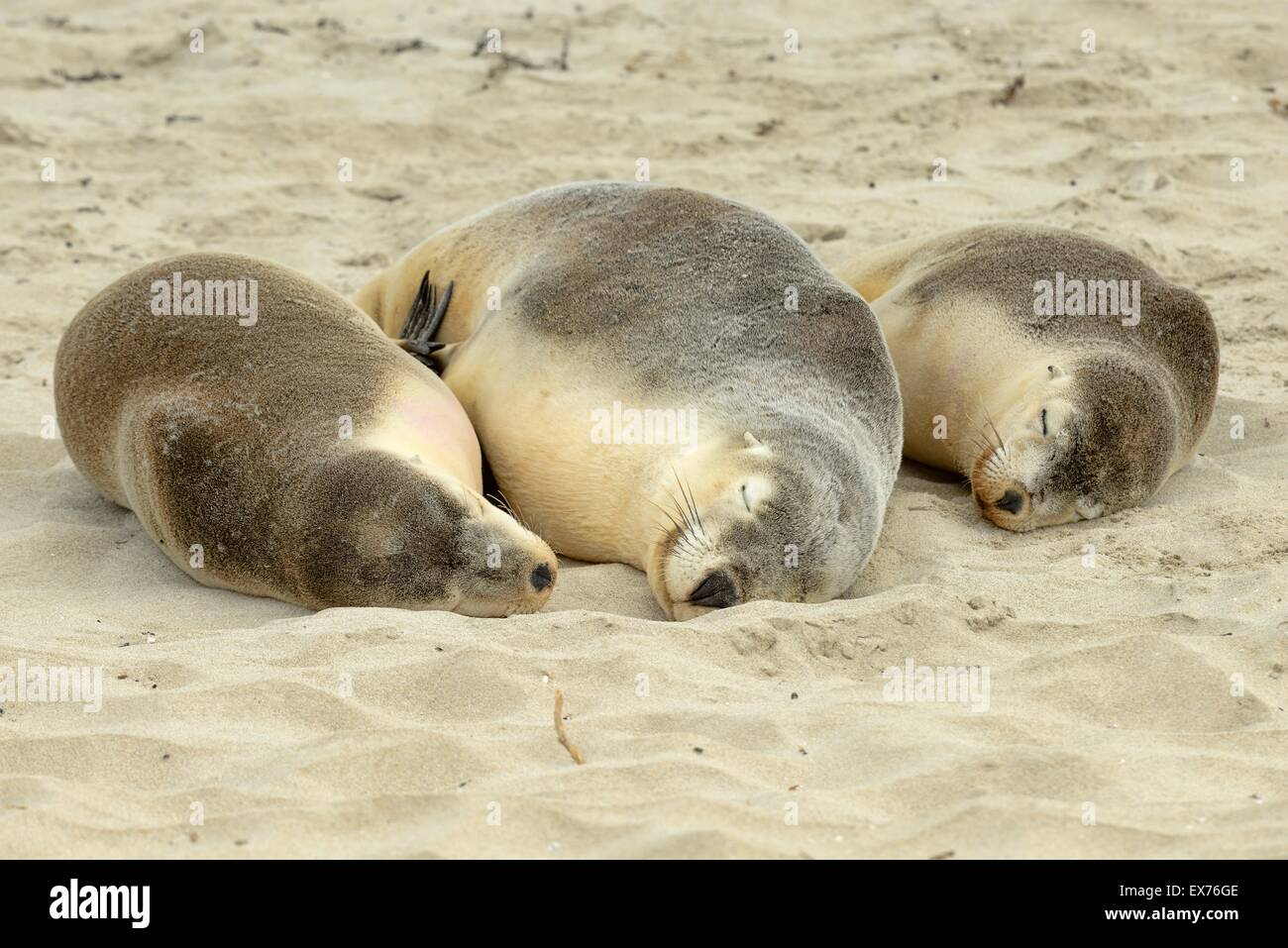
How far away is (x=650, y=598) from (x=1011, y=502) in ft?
4.14

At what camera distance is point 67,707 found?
12.9ft

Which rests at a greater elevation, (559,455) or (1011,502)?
(559,455)

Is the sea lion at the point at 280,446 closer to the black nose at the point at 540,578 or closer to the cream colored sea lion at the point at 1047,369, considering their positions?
the black nose at the point at 540,578

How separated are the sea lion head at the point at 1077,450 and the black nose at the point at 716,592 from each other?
1298 mm

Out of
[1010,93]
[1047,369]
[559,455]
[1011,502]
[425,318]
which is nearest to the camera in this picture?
[559,455]

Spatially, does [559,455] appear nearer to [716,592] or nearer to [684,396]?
[684,396]

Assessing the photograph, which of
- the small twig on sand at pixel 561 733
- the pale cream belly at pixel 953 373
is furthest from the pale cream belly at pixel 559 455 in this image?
the pale cream belly at pixel 953 373

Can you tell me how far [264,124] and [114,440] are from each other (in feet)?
15.5

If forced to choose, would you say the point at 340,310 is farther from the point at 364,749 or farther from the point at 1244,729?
the point at 1244,729

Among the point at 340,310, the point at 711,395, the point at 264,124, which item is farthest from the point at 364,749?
the point at 264,124

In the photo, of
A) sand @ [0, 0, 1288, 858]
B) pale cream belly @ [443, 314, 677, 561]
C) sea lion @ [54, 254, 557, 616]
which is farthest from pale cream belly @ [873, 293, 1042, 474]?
sea lion @ [54, 254, 557, 616]

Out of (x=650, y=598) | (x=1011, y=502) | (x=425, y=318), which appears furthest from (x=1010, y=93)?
(x=650, y=598)

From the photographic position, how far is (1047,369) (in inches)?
226

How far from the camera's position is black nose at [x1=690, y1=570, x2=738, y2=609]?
446 centimetres
